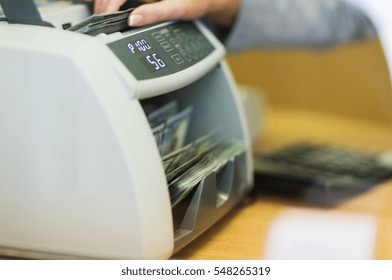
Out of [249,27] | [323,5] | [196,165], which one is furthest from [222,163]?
[323,5]

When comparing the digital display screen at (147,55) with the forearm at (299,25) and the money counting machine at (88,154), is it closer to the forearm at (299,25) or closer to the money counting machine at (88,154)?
the money counting machine at (88,154)

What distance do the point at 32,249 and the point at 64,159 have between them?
10 centimetres

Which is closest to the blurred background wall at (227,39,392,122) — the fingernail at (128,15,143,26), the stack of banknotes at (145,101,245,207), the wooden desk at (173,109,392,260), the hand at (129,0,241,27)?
the wooden desk at (173,109,392,260)

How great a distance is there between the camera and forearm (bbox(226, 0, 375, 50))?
0.98 meters

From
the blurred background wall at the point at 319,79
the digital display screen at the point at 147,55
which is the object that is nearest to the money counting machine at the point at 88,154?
the digital display screen at the point at 147,55

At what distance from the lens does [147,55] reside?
0.63 metres

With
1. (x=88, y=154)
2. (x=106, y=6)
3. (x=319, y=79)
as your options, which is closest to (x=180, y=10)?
(x=106, y=6)

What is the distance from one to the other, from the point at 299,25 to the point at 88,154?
21.6 inches

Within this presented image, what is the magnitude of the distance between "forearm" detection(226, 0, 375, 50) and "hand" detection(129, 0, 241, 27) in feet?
0.23

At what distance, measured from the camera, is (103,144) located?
1.85 feet

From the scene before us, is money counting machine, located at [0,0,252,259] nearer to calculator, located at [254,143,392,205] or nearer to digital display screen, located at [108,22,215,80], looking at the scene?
digital display screen, located at [108,22,215,80]

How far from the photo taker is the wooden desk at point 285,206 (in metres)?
0.69
